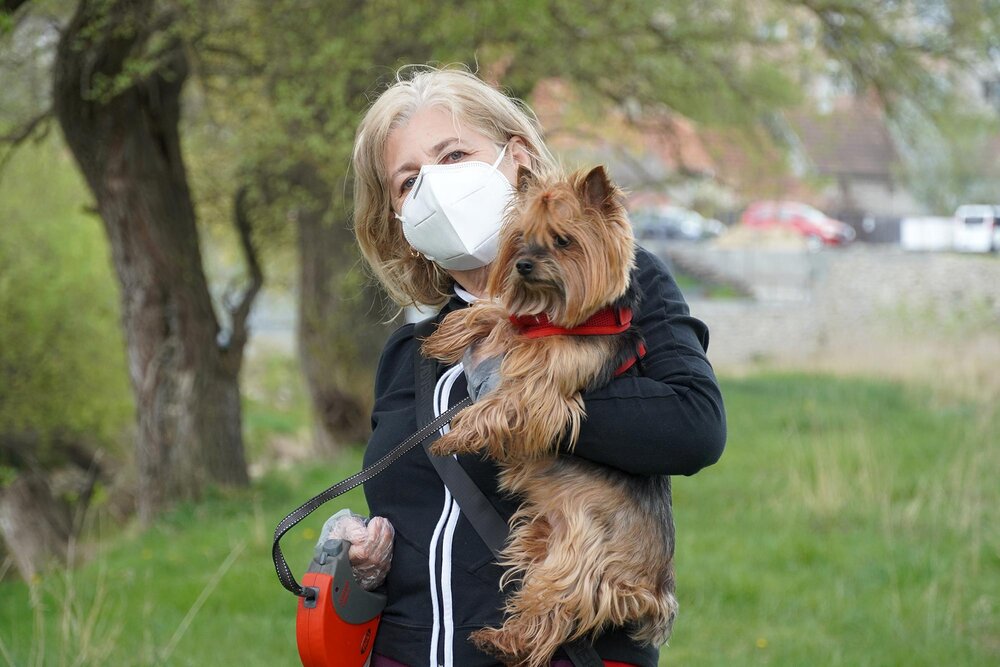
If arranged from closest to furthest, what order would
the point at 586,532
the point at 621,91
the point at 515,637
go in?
the point at 515,637
the point at 586,532
the point at 621,91

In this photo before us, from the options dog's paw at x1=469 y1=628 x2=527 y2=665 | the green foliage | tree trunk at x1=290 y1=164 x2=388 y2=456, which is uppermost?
dog's paw at x1=469 y1=628 x2=527 y2=665

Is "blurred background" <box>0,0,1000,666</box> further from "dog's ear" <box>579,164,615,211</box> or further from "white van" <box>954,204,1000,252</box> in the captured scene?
"white van" <box>954,204,1000,252</box>

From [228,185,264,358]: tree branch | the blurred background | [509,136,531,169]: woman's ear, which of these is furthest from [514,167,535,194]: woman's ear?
[228,185,264,358]: tree branch

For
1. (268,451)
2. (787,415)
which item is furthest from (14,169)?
(787,415)

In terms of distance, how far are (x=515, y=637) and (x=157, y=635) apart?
481cm

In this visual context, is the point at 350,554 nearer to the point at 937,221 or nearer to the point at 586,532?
the point at 586,532

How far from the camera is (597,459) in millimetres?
2666

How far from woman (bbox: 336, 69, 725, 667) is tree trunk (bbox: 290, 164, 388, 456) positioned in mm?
11134

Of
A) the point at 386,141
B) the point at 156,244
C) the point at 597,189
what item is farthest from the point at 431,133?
the point at 156,244

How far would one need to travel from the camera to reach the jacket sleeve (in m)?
2.54

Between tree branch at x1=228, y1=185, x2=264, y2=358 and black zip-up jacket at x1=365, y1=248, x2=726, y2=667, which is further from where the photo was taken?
tree branch at x1=228, y1=185, x2=264, y2=358

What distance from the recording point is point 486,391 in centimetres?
287

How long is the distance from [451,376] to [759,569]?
5799mm

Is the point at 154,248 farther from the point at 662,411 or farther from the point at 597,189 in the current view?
the point at 662,411
